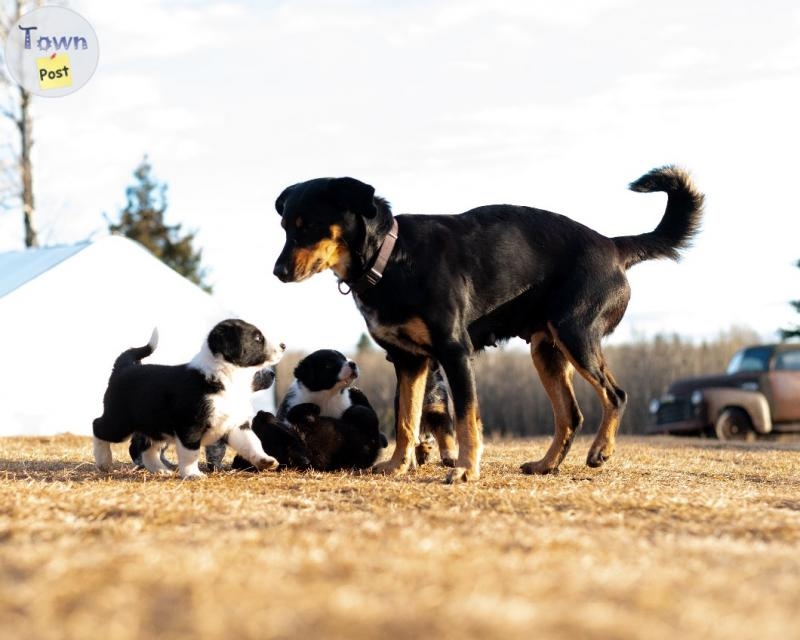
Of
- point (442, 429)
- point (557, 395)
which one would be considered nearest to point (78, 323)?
point (442, 429)

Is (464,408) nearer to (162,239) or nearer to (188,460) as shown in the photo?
(188,460)

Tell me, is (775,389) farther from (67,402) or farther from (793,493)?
(793,493)

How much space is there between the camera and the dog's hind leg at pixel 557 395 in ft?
24.4

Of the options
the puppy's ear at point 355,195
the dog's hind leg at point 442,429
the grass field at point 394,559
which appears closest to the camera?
the grass field at point 394,559

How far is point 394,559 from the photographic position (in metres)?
3.30

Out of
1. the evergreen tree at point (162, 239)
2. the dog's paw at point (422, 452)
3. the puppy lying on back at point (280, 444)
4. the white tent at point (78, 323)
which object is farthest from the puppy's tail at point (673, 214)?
the evergreen tree at point (162, 239)

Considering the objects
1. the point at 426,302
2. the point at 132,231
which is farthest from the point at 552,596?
the point at 132,231

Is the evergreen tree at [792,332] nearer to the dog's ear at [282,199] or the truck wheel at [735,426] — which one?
the truck wheel at [735,426]

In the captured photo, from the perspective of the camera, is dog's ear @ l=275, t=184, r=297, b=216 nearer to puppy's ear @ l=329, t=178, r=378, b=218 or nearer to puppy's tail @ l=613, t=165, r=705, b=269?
puppy's ear @ l=329, t=178, r=378, b=218

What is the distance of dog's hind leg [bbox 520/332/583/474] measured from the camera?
24.4 ft

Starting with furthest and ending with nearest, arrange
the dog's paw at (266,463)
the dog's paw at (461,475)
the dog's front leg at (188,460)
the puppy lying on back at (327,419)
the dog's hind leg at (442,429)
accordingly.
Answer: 1. the dog's hind leg at (442,429)
2. the puppy lying on back at (327,419)
3. the dog's paw at (266,463)
4. the dog's front leg at (188,460)
5. the dog's paw at (461,475)

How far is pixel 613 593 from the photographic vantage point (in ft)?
9.52

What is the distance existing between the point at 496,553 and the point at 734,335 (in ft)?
99.7

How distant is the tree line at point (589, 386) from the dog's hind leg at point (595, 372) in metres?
20.5
